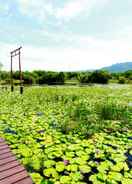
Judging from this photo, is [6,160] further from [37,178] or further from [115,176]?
[115,176]

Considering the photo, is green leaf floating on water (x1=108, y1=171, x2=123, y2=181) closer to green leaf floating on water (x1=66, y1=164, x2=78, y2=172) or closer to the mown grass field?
the mown grass field

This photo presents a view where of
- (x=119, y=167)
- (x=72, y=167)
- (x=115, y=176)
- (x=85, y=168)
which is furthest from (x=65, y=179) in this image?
(x=119, y=167)

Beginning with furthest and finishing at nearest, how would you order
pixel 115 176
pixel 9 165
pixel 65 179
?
pixel 115 176
pixel 65 179
pixel 9 165

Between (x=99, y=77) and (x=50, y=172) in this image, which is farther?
(x=99, y=77)

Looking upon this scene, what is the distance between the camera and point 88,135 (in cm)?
688

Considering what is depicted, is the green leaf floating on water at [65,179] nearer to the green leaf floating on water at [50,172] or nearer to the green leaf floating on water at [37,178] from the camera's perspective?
the green leaf floating on water at [50,172]

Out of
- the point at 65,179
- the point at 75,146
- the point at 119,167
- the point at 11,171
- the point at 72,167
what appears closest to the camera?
the point at 11,171

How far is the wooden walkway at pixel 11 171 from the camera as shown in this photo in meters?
3.25

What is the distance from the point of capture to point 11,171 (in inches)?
137

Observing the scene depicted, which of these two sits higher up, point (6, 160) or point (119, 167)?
point (6, 160)

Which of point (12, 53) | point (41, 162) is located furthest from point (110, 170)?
point (12, 53)

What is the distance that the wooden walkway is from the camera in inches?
128

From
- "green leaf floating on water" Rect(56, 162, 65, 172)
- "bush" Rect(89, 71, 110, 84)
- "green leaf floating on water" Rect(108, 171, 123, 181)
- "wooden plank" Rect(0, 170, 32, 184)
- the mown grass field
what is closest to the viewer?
"wooden plank" Rect(0, 170, 32, 184)

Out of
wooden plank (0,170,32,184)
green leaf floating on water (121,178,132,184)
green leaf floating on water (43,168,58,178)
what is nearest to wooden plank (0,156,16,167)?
wooden plank (0,170,32,184)
